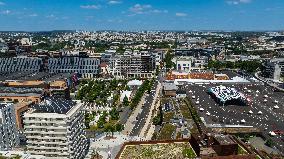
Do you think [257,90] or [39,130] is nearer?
[39,130]

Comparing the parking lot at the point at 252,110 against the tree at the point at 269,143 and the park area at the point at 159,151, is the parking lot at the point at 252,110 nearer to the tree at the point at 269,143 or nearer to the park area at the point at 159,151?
the tree at the point at 269,143

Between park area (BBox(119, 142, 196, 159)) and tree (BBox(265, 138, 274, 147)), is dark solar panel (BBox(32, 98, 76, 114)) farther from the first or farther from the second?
tree (BBox(265, 138, 274, 147))

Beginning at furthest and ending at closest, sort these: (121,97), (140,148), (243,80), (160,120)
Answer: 1. (243,80)
2. (121,97)
3. (160,120)
4. (140,148)

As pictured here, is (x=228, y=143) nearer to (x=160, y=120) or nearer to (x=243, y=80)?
(x=160, y=120)

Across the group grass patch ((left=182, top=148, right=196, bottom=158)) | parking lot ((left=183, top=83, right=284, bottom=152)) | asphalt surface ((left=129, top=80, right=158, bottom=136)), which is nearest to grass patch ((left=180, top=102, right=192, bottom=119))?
parking lot ((left=183, top=83, right=284, bottom=152))

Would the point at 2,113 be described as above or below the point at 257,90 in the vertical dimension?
above

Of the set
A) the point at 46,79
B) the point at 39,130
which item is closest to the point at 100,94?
the point at 46,79

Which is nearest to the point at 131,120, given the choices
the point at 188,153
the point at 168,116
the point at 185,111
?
the point at 168,116

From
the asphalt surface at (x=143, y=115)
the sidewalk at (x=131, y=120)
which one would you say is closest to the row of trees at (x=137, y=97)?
the sidewalk at (x=131, y=120)
